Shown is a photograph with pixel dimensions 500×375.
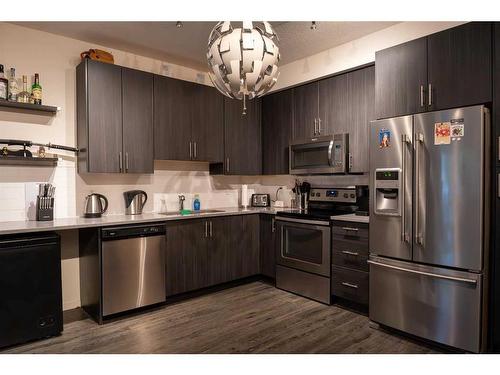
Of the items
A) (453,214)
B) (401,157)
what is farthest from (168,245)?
(453,214)

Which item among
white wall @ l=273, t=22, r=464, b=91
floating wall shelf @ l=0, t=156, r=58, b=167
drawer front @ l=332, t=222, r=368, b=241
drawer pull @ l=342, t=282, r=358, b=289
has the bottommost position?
drawer pull @ l=342, t=282, r=358, b=289

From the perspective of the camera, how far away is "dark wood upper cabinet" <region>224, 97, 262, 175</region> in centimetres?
412

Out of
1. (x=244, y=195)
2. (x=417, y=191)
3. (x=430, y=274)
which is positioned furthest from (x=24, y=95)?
(x=430, y=274)

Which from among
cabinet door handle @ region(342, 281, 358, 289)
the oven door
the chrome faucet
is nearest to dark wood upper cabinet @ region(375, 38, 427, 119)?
the oven door

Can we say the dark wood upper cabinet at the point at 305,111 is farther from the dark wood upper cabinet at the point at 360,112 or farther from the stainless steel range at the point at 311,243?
the stainless steel range at the point at 311,243

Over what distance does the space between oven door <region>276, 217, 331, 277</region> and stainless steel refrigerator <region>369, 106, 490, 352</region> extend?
0.56 metres

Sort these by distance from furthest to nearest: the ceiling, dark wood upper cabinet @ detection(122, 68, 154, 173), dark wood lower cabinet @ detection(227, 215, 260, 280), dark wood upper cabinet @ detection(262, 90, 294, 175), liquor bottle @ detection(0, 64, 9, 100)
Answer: dark wood upper cabinet @ detection(262, 90, 294, 175)
dark wood lower cabinet @ detection(227, 215, 260, 280)
dark wood upper cabinet @ detection(122, 68, 154, 173)
the ceiling
liquor bottle @ detection(0, 64, 9, 100)

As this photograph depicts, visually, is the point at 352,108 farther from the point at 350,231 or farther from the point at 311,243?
the point at 311,243

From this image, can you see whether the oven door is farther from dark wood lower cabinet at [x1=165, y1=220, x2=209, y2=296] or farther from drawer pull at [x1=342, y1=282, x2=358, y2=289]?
dark wood lower cabinet at [x1=165, y1=220, x2=209, y2=296]

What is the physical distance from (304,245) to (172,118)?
1911 mm

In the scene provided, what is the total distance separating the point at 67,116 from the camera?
129 inches

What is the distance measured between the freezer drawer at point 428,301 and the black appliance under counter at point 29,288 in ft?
8.21

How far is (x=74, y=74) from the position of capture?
332 cm

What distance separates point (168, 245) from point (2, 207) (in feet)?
4.70
